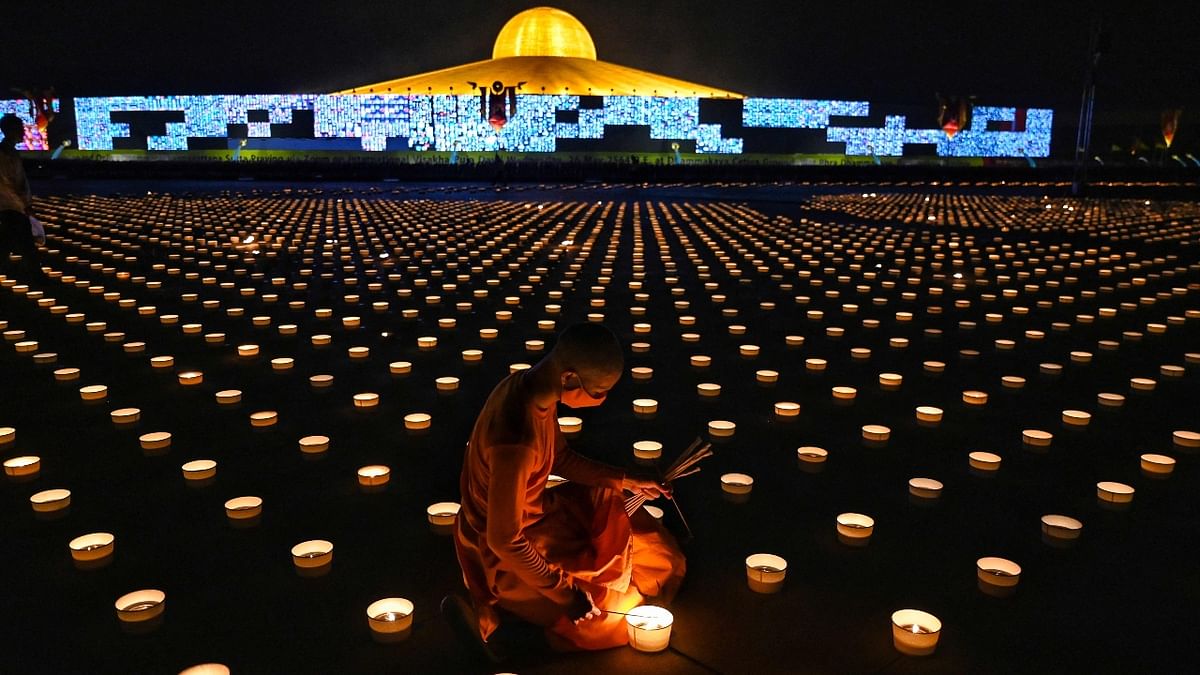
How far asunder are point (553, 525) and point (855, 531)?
1.21m

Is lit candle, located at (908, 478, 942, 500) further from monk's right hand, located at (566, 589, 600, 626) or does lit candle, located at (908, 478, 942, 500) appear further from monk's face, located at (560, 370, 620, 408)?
monk's face, located at (560, 370, 620, 408)

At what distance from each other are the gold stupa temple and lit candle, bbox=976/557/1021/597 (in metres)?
36.0

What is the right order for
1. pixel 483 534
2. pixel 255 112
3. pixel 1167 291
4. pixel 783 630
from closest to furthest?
pixel 483 534, pixel 783 630, pixel 1167 291, pixel 255 112

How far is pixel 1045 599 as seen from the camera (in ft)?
8.41

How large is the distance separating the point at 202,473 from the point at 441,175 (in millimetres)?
23568

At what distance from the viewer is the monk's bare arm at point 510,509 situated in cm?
197

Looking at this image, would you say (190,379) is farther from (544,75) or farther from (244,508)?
(544,75)

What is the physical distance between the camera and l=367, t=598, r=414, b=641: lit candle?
2330mm

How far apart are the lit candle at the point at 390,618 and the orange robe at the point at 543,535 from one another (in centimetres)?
24

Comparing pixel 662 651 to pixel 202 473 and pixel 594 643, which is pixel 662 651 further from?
pixel 202 473

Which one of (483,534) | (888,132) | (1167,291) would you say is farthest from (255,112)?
(483,534)

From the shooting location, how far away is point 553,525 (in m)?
2.27

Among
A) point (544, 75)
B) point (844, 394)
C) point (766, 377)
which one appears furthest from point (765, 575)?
point (544, 75)

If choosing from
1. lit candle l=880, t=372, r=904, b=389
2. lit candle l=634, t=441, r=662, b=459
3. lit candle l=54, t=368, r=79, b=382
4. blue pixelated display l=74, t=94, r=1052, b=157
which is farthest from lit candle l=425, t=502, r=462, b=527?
blue pixelated display l=74, t=94, r=1052, b=157
